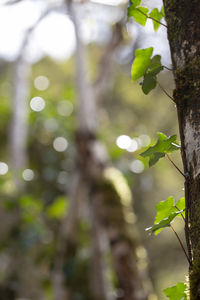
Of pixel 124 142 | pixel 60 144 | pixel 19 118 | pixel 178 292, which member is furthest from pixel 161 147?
pixel 60 144

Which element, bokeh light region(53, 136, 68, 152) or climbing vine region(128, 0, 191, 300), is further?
bokeh light region(53, 136, 68, 152)

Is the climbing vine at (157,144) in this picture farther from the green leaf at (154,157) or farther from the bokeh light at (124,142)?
the bokeh light at (124,142)

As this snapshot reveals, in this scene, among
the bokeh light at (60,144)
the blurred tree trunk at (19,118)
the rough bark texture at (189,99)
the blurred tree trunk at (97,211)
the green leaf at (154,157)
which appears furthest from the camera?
the bokeh light at (60,144)

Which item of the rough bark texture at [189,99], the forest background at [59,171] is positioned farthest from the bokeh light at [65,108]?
the rough bark texture at [189,99]

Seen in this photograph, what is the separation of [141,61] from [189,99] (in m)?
0.19

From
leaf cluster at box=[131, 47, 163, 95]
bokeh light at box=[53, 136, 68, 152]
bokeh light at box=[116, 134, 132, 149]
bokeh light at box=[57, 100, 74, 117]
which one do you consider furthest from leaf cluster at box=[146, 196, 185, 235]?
bokeh light at box=[57, 100, 74, 117]

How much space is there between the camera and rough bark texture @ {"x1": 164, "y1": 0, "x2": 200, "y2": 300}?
1.00 meters

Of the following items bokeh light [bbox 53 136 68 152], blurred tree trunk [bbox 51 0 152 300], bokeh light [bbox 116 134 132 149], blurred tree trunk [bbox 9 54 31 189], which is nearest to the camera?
blurred tree trunk [bbox 51 0 152 300]

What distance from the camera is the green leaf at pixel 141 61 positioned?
1156 millimetres

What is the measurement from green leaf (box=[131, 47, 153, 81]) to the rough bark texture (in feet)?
0.22

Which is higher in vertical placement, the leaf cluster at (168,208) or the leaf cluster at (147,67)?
the leaf cluster at (147,67)

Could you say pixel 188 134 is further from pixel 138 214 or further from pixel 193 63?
pixel 138 214

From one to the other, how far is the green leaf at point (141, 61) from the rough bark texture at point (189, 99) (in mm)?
66

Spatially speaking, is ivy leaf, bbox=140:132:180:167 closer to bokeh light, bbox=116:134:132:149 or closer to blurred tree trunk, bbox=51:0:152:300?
blurred tree trunk, bbox=51:0:152:300
